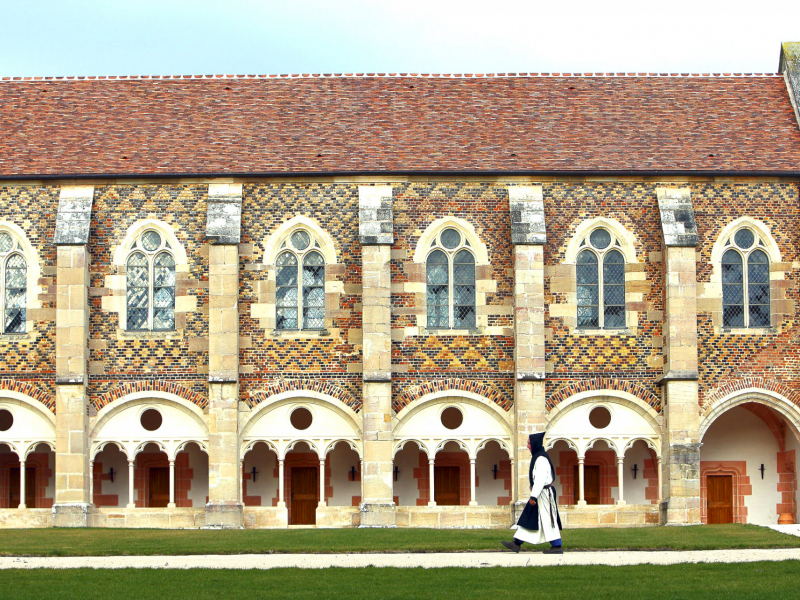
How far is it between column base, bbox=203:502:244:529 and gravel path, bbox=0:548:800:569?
24.2ft

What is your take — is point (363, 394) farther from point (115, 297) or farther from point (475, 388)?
point (115, 297)

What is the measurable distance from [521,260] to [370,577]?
12655 mm

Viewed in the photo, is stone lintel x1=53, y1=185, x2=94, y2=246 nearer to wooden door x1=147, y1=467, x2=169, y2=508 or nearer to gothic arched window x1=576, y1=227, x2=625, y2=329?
wooden door x1=147, y1=467, x2=169, y2=508

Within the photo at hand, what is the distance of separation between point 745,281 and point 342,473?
33.6 feet

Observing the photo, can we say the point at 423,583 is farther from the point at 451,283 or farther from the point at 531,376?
the point at 451,283

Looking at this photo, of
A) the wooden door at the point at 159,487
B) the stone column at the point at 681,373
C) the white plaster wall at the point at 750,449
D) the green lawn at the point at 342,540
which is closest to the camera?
the green lawn at the point at 342,540

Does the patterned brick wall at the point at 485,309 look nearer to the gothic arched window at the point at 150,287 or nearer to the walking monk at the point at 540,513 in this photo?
the gothic arched window at the point at 150,287

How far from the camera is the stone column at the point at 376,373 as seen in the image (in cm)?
2777

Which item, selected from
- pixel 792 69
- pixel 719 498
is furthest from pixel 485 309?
pixel 792 69

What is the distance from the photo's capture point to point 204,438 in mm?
28562

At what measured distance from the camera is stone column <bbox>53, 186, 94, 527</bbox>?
2792cm

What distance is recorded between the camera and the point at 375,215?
28703 mm

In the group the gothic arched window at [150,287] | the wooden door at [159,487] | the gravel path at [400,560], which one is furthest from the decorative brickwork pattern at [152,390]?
the gravel path at [400,560]

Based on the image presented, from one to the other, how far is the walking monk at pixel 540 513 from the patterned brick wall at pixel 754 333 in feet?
34.4
